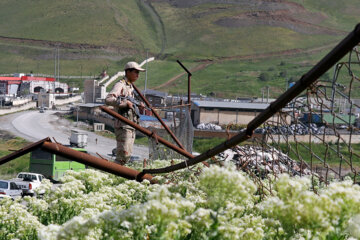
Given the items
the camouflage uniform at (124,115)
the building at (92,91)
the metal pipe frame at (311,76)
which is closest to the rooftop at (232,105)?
the building at (92,91)

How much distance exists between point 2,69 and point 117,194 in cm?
18431

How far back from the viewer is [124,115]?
22.9ft

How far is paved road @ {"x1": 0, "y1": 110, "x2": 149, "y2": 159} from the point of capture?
65.9m

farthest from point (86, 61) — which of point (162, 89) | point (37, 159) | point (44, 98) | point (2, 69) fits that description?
point (37, 159)

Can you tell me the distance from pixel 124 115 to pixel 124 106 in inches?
11.7

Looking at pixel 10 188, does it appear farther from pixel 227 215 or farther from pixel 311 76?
pixel 227 215

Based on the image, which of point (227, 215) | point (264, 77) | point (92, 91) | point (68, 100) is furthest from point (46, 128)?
point (227, 215)

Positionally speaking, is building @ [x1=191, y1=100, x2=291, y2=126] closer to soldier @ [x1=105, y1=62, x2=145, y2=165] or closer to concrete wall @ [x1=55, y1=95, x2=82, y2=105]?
concrete wall @ [x1=55, y1=95, x2=82, y2=105]

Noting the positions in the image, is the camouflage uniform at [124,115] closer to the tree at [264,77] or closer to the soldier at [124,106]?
the soldier at [124,106]

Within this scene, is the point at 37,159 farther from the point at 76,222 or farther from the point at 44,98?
the point at 44,98

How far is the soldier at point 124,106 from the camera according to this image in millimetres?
6715

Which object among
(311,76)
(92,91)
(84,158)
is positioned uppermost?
(311,76)

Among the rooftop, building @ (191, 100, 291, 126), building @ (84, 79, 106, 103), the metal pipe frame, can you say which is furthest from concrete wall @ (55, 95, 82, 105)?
the metal pipe frame

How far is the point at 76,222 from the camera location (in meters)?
2.20
